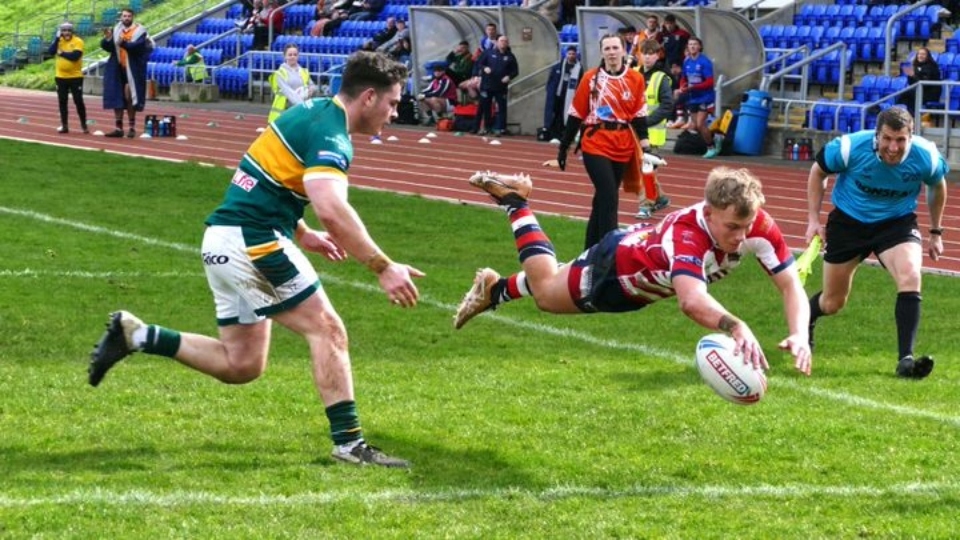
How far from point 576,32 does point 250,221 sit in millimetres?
27880

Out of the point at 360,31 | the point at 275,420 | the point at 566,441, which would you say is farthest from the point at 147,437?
the point at 360,31

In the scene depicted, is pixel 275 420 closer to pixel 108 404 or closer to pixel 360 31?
pixel 108 404

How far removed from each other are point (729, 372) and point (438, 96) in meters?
27.9

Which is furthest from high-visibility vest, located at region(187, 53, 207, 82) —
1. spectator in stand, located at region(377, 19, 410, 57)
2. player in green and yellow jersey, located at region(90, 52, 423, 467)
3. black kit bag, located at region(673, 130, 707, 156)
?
player in green and yellow jersey, located at region(90, 52, 423, 467)

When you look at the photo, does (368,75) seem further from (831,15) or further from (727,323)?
(831,15)

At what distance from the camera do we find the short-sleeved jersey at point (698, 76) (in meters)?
28.6

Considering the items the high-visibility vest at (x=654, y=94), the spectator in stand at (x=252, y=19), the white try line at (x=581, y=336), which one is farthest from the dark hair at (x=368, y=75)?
the spectator in stand at (x=252, y=19)

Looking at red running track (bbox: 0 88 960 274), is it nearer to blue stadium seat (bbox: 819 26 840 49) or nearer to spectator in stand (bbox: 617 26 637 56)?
spectator in stand (bbox: 617 26 637 56)

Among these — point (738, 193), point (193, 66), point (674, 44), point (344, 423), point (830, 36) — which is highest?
point (738, 193)

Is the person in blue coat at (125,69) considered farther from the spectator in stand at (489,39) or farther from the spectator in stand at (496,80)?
the spectator in stand at (489,39)

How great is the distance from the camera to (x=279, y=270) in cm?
766

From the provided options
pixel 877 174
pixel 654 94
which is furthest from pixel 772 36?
pixel 877 174

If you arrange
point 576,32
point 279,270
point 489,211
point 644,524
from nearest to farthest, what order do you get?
point 644,524 < point 279,270 < point 489,211 < point 576,32

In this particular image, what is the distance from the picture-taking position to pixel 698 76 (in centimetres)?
2861
